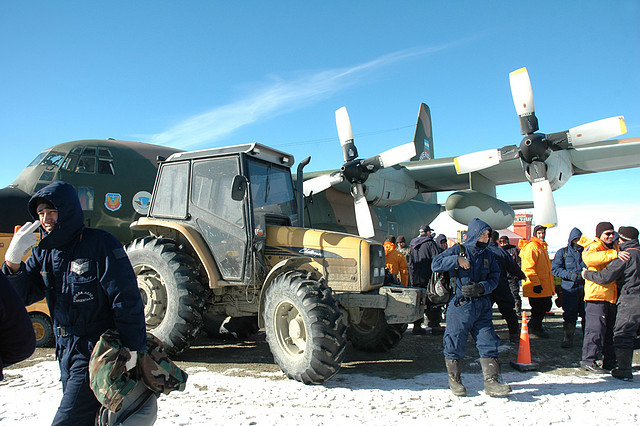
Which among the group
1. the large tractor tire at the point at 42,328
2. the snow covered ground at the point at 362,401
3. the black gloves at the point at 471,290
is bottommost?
the snow covered ground at the point at 362,401

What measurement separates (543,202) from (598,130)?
1.67 metres

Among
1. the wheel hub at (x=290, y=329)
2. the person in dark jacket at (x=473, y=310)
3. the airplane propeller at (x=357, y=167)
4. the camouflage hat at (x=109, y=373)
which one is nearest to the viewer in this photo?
the camouflage hat at (x=109, y=373)

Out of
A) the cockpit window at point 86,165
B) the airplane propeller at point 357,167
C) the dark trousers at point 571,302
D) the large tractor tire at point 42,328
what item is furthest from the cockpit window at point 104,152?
the dark trousers at point 571,302

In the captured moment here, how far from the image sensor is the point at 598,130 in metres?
7.80

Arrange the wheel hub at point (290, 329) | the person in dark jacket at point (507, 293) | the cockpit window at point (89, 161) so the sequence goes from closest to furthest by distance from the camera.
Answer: the wheel hub at point (290, 329), the person in dark jacket at point (507, 293), the cockpit window at point (89, 161)

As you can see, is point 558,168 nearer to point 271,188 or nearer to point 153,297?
point 271,188

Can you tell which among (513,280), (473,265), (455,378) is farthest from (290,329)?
(513,280)

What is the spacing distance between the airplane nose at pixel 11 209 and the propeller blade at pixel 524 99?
9.44 m

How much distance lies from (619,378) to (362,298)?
10.1ft

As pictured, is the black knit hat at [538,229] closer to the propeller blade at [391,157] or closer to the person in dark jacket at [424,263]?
the person in dark jacket at [424,263]

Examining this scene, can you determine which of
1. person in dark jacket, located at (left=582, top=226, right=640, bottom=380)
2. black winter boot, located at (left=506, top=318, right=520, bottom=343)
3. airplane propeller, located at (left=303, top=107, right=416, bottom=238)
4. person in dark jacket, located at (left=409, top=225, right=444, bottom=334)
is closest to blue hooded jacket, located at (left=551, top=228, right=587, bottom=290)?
black winter boot, located at (left=506, top=318, right=520, bottom=343)

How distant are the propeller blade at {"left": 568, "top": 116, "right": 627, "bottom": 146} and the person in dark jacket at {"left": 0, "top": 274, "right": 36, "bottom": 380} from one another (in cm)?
879

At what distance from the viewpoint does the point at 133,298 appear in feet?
8.14

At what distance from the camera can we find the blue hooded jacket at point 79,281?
2432 millimetres
